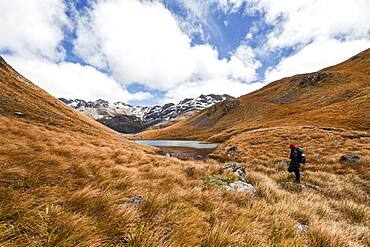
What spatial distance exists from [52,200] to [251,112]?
462ft

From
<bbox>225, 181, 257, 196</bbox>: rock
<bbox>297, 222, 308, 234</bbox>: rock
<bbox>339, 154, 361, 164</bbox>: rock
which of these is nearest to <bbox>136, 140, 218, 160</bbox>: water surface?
<bbox>339, 154, 361, 164</bbox>: rock

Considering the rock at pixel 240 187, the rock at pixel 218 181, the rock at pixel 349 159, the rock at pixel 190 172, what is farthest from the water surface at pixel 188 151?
the rock at pixel 240 187

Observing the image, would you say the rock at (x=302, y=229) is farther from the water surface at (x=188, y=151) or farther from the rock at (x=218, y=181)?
the water surface at (x=188, y=151)

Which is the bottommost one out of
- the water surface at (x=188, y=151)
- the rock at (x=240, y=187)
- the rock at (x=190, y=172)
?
the water surface at (x=188, y=151)

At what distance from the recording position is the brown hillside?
72.9m

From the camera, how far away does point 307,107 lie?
107 metres

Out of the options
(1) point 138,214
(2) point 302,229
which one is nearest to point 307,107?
(2) point 302,229

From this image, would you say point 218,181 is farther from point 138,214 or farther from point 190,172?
point 138,214

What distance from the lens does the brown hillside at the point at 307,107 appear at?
239ft

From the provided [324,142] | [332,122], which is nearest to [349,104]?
[332,122]

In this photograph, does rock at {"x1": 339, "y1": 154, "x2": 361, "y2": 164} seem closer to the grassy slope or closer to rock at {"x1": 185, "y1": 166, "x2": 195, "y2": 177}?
the grassy slope

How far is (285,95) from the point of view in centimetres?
14988

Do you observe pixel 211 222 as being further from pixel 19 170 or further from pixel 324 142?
pixel 324 142

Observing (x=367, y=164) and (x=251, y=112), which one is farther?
(x=251, y=112)
